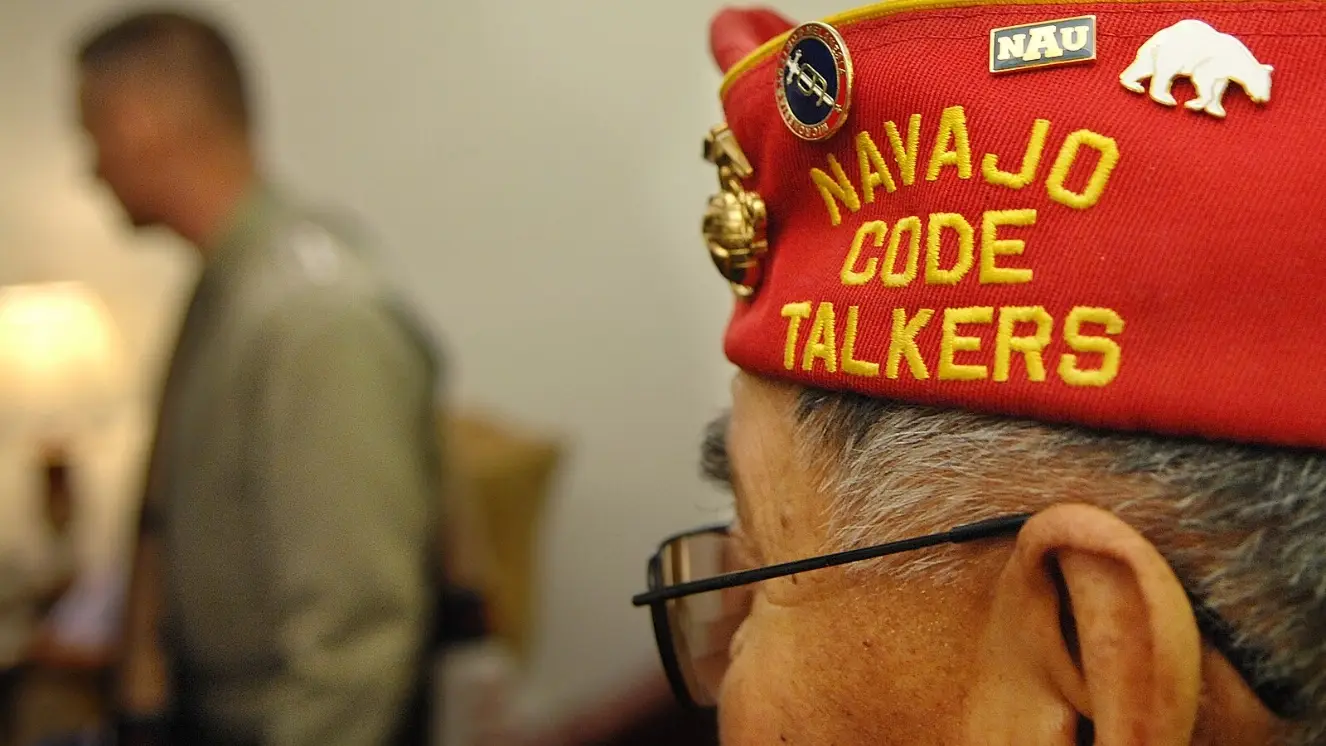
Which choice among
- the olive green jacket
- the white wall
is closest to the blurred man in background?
the olive green jacket

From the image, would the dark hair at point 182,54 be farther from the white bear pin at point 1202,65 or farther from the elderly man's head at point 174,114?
the white bear pin at point 1202,65

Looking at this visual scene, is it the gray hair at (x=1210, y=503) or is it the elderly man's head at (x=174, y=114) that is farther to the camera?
the elderly man's head at (x=174, y=114)

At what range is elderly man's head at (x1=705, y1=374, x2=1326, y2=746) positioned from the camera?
1.42 ft

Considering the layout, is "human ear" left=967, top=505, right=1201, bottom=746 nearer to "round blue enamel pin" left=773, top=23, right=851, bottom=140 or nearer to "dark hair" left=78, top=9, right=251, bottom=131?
"round blue enamel pin" left=773, top=23, right=851, bottom=140

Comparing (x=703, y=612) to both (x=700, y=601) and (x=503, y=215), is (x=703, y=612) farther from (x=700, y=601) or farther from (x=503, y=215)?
(x=503, y=215)

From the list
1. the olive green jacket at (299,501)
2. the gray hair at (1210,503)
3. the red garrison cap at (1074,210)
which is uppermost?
the red garrison cap at (1074,210)

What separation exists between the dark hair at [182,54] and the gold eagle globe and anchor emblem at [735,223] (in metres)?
1.49

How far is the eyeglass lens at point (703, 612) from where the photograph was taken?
711 mm

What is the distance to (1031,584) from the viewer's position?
46cm

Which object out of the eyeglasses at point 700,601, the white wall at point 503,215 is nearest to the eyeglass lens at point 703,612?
the eyeglasses at point 700,601

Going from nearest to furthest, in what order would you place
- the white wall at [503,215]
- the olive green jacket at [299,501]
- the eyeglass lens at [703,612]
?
the eyeglass lens at [703,612], the olive green jacket at [299,501], the white wall at [503,215]

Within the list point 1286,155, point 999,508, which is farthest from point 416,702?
point 1286,155

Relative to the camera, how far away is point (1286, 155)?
0.44 m

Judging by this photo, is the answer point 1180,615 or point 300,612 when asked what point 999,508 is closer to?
point 1180,615
